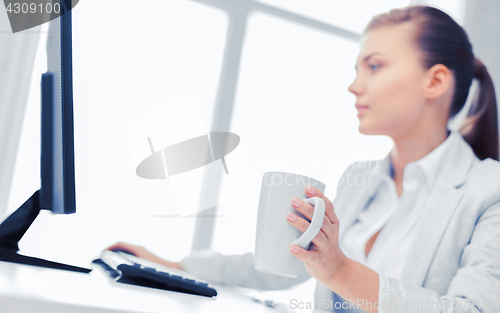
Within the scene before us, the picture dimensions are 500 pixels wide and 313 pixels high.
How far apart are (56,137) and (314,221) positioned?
0.34m

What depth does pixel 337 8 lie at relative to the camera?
56.7 inches

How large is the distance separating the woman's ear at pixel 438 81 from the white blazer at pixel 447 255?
15 cm

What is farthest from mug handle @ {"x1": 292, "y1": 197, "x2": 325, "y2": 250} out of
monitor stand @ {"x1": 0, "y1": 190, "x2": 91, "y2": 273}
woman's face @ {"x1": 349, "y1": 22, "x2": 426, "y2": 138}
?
woman's face @ {"x1": 349, "y1": 22, "x2": 426, "y2": 138}

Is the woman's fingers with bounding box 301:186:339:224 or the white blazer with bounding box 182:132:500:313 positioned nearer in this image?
the woman's fingers with bounding box 301:186:339:224

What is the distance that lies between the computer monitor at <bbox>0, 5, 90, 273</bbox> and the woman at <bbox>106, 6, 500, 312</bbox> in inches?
9.8

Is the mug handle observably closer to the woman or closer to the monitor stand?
the woman

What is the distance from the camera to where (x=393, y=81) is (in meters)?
0.96

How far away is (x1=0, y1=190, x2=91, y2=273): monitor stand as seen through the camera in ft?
1.19

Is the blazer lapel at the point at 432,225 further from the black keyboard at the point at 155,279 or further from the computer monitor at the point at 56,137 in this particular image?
the computer monitor at the point at 56,137

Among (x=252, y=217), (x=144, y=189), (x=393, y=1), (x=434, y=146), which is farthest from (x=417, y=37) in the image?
(x=144, y=189)

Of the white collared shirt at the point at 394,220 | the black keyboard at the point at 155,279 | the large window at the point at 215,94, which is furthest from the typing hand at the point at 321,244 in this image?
the large window at the point at 215,94

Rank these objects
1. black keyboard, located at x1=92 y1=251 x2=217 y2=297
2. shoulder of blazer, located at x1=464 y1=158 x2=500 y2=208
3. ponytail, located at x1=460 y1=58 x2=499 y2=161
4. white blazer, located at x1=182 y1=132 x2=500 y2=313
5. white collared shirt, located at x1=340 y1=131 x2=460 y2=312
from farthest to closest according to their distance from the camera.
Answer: ponytail, located at x1=460 y1=58 x2=499 y2=161
white collared shirt, located at x1=340 y1=131 x2=460 y2=312
shoulder of blazer, located at x1=464 y1=158 x2=500 y2=208
white blazer, located at x1=182 y1=132 x2=500 y2=313
black keyboard, located at x1=92 y1=251 x2=217 y2=297

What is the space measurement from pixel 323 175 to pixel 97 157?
2.96 ft

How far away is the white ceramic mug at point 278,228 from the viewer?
372 millimetres
